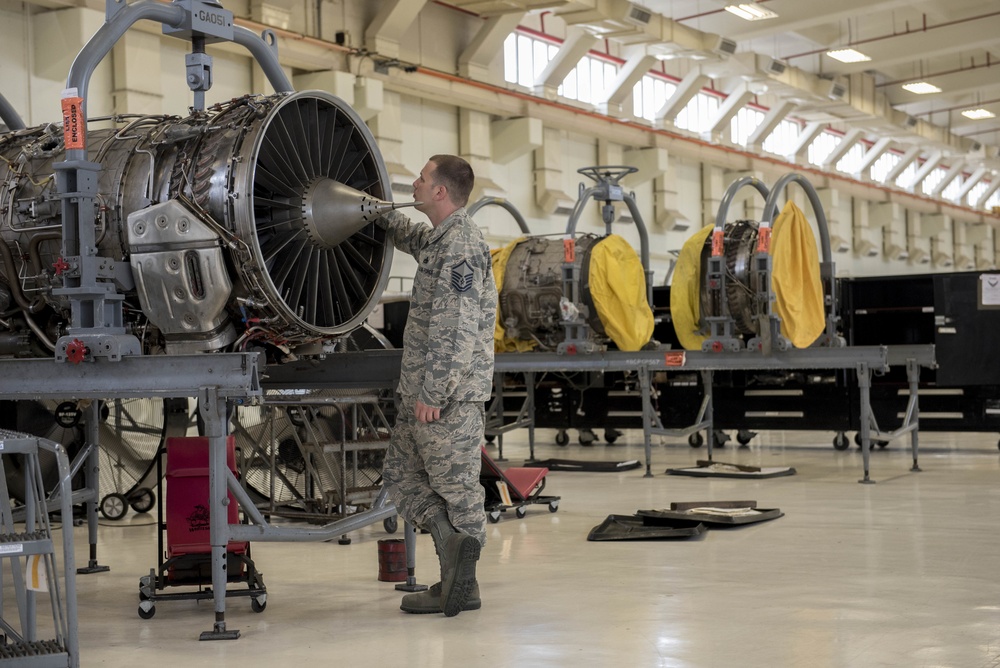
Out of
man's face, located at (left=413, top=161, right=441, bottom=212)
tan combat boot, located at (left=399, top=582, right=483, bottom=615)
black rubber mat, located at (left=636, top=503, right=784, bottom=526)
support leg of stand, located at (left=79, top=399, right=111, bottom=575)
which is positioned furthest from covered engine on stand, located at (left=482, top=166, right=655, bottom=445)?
tan combat boot, located at (left=399, top=582, right=483, bottom=615)

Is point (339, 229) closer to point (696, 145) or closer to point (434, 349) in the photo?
point (434, 349)

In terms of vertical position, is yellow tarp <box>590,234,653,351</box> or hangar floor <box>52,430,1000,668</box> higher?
yellow tarp <box>590,234,653,351</box>

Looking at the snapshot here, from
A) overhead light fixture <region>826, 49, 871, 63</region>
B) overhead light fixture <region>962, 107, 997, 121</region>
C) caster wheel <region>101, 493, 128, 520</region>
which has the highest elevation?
overhead light fixture <region>962, 107, 997, 121</region>

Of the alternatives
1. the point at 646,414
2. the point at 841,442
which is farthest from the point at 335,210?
the point at 841,442

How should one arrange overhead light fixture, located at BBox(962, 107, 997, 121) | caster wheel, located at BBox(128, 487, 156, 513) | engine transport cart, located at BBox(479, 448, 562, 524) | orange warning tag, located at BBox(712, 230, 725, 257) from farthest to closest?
overhead light fixture, located at BBox(962, 107, 997, 121)
orange warning tag, located at BBox(712, 230, 725, 257)
caster wheel, located at BBox(128, 487, 156, 513)
engine transport cart, located at BBox(479, 448, 562, 524)

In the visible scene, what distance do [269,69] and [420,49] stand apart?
32.1 feet

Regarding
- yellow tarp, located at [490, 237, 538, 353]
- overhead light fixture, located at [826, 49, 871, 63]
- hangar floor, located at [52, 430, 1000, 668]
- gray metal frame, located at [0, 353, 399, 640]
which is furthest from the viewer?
overhead light fixture, located at [826, 49, 871, 63]

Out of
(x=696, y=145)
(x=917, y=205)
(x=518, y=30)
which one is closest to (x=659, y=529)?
(x=518, y=30)

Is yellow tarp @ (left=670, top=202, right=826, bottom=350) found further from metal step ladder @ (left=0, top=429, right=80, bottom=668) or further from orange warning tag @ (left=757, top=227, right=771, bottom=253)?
metal step ladder @ (left=0, top=429, right=80, bottom=668)

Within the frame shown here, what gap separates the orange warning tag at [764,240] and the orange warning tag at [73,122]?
6.17m

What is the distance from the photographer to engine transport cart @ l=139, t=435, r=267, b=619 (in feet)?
15.8

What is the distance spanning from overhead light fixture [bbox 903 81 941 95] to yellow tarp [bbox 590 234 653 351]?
13559mm

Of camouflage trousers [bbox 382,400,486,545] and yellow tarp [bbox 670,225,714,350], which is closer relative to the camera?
camouflage trousers [bbox 382,400,486,545]

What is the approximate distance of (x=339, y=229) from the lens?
4.71 meters
